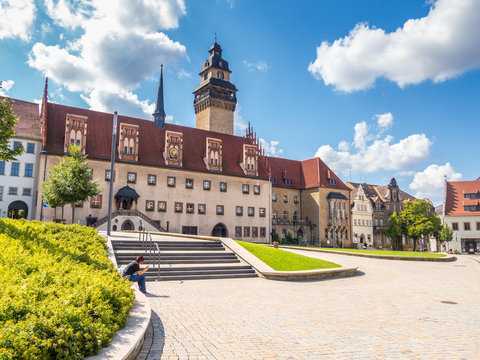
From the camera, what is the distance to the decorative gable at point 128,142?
49.4 meters

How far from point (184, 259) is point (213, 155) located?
120 feet

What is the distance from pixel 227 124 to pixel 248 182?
24851mm

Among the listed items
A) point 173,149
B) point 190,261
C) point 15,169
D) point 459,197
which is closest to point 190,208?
point 173,149

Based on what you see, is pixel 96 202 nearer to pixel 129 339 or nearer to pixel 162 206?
pixel 162 206

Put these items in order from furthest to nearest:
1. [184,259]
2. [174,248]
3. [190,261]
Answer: [174,248] → [184,259] → [190,261]

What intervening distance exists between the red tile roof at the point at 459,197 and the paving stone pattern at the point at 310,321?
72.6 meters

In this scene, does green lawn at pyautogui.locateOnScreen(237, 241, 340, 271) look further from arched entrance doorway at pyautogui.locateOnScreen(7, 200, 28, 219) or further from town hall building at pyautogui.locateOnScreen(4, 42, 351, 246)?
arched entrance doorway at pyautogui.locateOnScreen(7, 200, 28, 219)

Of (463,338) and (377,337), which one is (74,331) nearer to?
(377,337)

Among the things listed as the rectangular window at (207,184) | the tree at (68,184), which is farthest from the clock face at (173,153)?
the tree at (68,184)

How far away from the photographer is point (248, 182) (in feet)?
196

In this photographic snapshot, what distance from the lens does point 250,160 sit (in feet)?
200

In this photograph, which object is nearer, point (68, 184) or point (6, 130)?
point (6, 130)

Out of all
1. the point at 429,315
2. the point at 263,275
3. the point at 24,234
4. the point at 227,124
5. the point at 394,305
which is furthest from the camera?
the point at 227,124

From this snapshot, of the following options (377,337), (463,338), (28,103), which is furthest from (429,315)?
(28,103)
